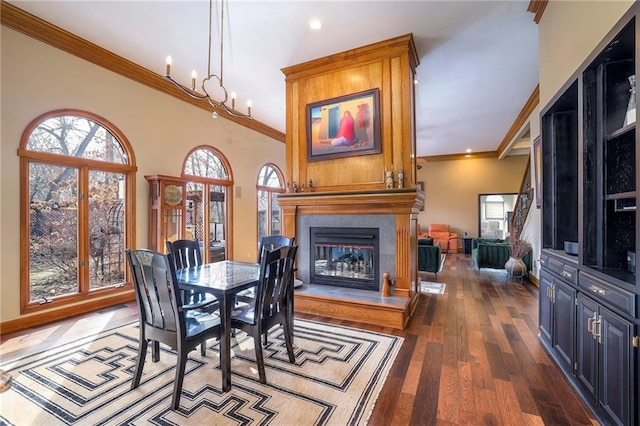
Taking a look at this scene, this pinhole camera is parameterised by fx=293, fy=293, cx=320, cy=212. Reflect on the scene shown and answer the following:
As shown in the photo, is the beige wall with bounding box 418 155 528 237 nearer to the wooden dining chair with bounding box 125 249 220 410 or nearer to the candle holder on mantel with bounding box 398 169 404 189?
the candle holder on mantel with bounding box 398 169 404 189

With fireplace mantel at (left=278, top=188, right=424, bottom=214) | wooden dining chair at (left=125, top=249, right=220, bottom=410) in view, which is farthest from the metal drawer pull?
wooden dining chair at (left=125, top=249, right=220, bottom=410)

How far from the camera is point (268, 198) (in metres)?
7.46

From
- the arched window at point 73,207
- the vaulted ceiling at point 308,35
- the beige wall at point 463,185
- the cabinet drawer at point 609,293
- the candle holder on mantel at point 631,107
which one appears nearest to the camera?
the cabinet drawer at point 609,293

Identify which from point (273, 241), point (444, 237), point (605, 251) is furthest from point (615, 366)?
point (444, 237)

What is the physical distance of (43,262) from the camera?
3.47 metres

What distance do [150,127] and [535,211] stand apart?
6488mm

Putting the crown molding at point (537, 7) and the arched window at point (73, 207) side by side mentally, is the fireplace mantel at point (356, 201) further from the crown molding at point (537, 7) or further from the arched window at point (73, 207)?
the arched window at point (73, 207)

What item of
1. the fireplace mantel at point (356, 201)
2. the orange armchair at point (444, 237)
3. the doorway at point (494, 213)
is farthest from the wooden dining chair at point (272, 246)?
the doorway at point (494, 213)

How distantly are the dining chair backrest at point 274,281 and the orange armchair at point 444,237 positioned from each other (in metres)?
8.28

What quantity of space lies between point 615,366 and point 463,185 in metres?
9.45

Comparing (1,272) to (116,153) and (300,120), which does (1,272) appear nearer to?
(116,153)

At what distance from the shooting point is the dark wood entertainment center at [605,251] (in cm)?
150

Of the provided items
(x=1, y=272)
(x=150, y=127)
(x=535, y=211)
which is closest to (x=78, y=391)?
(x=1, y=272)

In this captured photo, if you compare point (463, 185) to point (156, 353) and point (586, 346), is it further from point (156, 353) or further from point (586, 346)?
point (156, 353)
